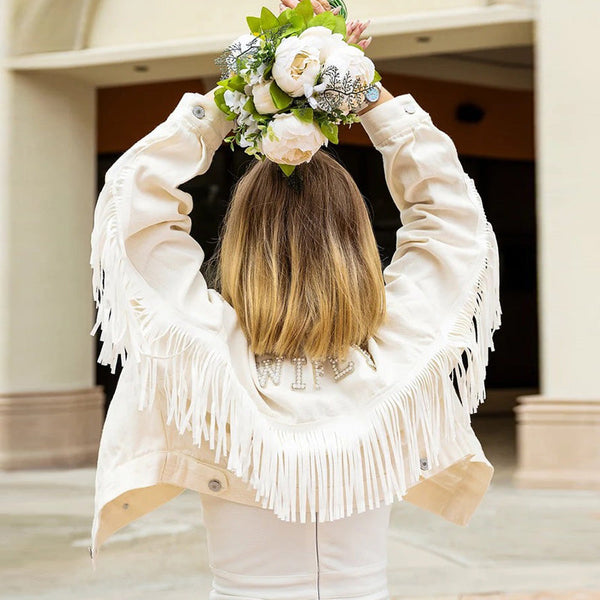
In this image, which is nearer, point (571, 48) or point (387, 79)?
point (571, 48)

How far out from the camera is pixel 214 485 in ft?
5.46

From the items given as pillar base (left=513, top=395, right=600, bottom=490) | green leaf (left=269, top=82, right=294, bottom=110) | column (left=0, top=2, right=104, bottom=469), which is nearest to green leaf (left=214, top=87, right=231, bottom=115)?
green leaf (left=269, top=82, right=294, bottom=110)

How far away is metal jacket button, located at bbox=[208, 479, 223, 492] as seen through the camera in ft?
5.45

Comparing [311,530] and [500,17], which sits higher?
[500,17]

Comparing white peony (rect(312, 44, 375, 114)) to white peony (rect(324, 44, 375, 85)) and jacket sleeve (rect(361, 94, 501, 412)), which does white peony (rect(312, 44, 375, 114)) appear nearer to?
white peony (rect(324, 44, 375, 85))

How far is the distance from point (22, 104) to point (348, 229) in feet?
25.1

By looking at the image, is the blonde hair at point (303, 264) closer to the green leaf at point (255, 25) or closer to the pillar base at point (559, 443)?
the green leaf at point (255, 25)

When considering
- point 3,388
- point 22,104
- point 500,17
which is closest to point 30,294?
point 3,388

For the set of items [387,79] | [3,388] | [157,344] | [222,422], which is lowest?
[3,388]

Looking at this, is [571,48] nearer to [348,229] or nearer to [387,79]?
[387,79]

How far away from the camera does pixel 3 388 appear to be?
8.66 meters

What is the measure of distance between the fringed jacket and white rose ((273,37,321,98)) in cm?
16

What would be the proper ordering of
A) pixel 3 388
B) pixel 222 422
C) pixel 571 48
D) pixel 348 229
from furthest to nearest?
pixel 3 388
pixel 571 48
pixel 348 229
pixel 222 422

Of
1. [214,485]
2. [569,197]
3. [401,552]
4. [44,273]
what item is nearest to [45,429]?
[44,273]
